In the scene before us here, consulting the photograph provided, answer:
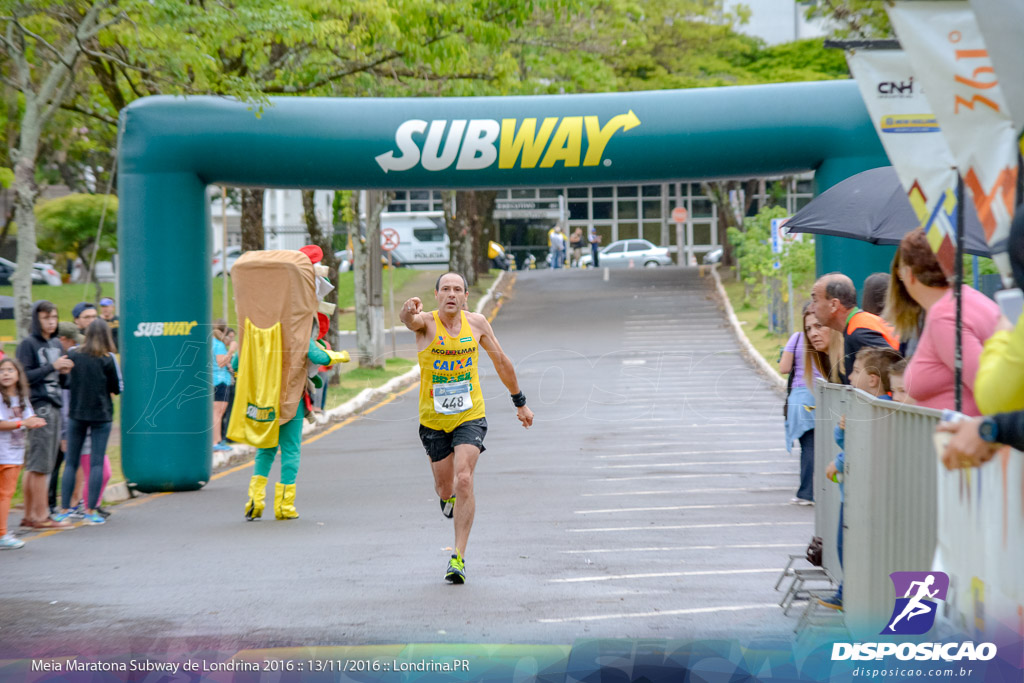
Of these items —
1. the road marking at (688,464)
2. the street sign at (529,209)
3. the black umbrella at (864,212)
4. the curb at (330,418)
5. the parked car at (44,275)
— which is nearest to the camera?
the black umbrella at (864,212)

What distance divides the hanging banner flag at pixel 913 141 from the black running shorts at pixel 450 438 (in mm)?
3523

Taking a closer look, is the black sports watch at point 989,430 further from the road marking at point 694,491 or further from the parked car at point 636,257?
the parked car at point 636,257

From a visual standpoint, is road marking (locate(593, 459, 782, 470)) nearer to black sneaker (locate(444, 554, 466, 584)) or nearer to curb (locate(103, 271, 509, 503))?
curb (locate(103, 271, 509, 503))

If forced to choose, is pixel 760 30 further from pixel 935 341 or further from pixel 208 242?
pixel 935 341

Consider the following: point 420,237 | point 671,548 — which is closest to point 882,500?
point 671,548

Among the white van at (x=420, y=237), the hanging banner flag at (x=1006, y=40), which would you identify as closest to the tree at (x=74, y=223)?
the white van at (x=420, y=237)

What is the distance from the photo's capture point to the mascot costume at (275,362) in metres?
9.45

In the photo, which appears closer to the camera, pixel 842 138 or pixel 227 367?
pixel 842 138

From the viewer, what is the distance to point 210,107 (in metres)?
10.4

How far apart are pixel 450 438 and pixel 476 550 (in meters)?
1.04

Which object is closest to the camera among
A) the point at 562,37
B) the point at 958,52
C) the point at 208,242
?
the point at 958,52

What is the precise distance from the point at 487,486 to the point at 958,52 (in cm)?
800

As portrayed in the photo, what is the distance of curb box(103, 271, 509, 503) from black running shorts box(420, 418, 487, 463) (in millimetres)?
4238

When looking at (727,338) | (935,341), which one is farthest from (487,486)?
(727,338)
